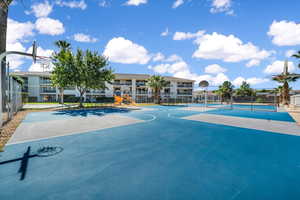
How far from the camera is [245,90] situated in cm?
4466

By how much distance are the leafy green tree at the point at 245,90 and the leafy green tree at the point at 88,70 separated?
43.5 metres

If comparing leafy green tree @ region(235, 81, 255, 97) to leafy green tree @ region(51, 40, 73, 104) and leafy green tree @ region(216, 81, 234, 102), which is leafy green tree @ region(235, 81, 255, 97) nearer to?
leafy green tree @ region(216, 81, 234, 102)

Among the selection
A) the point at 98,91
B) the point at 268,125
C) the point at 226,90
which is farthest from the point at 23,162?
the point at 226,90

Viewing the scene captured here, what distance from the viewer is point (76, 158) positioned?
16.2 feet

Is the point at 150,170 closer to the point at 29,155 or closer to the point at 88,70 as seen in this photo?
the point at 29,155

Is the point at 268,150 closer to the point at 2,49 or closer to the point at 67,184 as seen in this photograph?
the point at 67,184

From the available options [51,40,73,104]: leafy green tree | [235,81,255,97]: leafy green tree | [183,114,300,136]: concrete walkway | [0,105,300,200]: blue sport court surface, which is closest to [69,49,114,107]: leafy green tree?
[51,40,73,104]: leafy green tree

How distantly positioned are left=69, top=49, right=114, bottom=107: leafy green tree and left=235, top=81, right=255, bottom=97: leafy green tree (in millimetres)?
43536

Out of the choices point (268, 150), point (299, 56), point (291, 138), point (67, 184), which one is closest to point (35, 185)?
point (67, 184)

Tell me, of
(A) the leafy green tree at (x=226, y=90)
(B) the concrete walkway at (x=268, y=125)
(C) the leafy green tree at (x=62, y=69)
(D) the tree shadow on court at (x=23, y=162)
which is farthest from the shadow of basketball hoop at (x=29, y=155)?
(A) the leafy green tree at (x=226, y=90)

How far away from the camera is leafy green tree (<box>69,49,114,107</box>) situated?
21.6 m

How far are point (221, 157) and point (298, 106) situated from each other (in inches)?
1366

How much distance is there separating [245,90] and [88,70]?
47.4 m

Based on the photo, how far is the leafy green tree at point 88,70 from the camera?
2161cm
